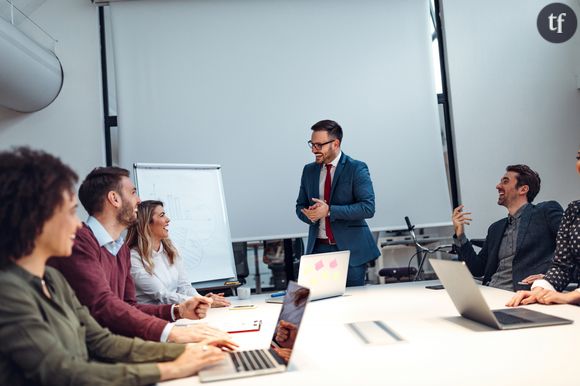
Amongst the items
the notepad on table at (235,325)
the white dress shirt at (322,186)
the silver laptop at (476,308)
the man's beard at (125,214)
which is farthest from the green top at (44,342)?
the white dress shirt at (322,186)

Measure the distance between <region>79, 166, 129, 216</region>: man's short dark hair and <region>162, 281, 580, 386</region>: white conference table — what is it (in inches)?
27.2

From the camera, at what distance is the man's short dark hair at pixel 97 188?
76.5 inches

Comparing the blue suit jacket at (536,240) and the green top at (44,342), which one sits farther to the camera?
the blue suit jacket at (536,240)

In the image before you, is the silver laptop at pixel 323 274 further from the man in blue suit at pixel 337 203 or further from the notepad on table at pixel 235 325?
the man in blue suit at pixel 337 203

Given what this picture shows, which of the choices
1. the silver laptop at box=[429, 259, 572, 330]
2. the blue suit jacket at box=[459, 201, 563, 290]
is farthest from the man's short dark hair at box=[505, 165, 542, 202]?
the silver laptop at box=[429, 259, 572, 330]

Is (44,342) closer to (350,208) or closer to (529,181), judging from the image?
(350,208)

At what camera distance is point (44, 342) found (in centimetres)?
102

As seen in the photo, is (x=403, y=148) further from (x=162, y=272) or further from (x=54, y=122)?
(x=54, y=122)

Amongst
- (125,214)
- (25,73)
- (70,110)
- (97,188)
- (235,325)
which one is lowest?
(235,325)

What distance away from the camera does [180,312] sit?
2.01m

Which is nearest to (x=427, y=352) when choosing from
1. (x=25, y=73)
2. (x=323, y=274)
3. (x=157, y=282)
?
(x=323, y=274)

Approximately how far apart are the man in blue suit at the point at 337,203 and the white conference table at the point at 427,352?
107 cm

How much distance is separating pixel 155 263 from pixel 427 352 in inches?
69.9

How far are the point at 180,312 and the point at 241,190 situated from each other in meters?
2.36
